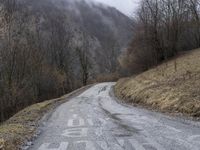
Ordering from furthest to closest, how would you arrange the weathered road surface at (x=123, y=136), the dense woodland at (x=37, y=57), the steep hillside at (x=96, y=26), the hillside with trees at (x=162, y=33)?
the steep hillside at (x=96, y=26) < the hillside with trees at (x=162, y=33) < the dense woodland at (x=37, y=57) < the weathered road surface at (x=123, y=136)

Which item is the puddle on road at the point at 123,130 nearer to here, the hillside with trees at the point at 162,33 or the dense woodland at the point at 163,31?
the hillside with trees at the point at 162,33

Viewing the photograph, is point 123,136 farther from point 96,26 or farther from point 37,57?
point 96,26

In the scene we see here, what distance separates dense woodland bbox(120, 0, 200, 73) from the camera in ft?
199

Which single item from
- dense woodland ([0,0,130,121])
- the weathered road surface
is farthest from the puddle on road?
dense woodland ([0,0,130,121])

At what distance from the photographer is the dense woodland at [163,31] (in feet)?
199

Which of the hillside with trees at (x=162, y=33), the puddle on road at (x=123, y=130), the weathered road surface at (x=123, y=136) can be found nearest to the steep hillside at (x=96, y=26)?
the hillside with trees at (x=162, y=33)

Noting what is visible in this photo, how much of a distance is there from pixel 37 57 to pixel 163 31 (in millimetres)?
20365

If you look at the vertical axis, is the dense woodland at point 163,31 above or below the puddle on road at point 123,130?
above

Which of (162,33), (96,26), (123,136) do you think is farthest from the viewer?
(96,26)

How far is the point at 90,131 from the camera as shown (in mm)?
16078

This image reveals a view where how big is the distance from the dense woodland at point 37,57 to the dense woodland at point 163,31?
16.0m

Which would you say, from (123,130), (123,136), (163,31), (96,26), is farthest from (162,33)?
(96,26)

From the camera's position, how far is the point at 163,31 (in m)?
61.4

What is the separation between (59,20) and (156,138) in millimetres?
83443
